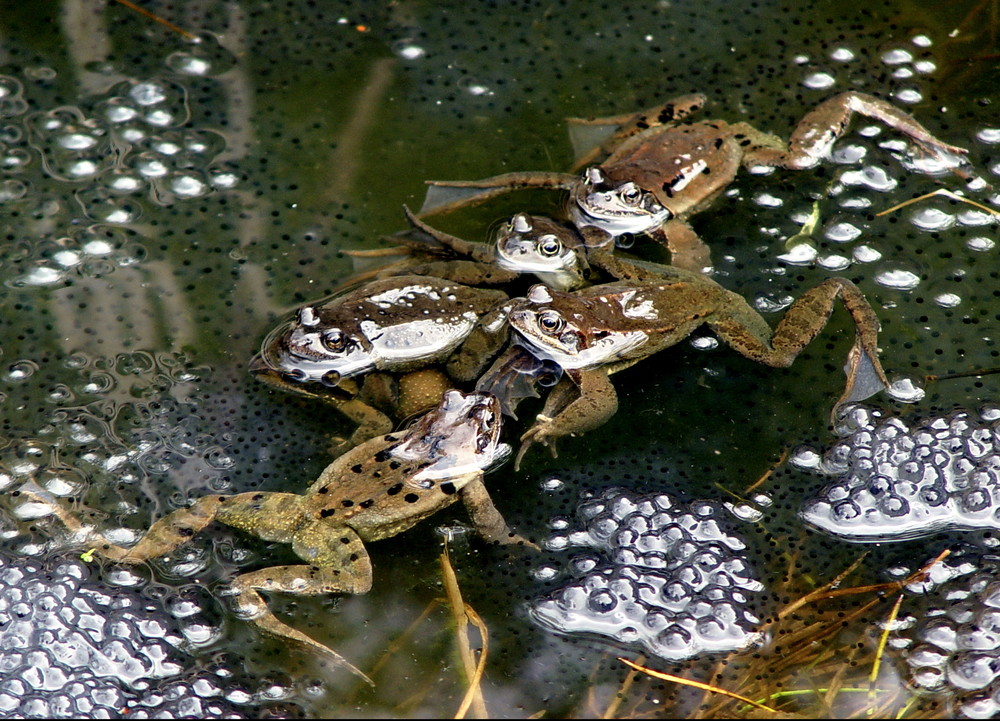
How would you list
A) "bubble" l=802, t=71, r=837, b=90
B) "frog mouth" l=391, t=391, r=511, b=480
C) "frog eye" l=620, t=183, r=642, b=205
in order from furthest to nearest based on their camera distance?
"bubble" l=802, t=71, r=837, b=90
"frog eye" l=620, t=183, r=642, b=205
"frog mouth" l=391, t=391, r=511, b=480

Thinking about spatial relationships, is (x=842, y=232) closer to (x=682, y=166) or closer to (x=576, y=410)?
(x=682, y=166)

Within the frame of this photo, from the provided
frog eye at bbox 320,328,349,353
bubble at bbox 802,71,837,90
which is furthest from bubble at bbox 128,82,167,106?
bubble at bbox 802,71,837,90

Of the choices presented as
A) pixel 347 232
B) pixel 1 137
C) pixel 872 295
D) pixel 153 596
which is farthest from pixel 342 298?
pixel 872 295

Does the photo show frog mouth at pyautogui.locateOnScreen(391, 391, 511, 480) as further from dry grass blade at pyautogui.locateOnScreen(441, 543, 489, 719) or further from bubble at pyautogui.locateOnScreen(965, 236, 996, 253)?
bubble at pyautogui.locateOnScreen(965, 236, 996, 253)

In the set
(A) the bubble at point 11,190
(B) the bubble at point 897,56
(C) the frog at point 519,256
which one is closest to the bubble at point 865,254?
(C) the frog at point 519,256

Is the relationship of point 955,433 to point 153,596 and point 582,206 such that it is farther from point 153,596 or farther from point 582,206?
point 153,596
